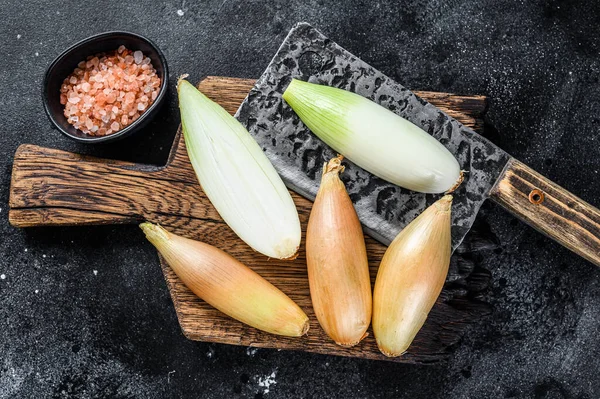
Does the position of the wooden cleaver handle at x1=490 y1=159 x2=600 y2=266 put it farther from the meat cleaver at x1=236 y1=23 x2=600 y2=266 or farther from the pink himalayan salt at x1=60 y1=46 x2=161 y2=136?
the pink himalayan salt at x1=60 y1=46 x2=161 y2=136

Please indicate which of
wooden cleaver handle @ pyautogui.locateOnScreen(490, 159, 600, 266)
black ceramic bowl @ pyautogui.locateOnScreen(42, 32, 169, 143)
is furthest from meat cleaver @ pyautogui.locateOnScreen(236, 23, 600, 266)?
black ceramic bowl @ pyautogui.locateOnScreen(42, 32, 169, 143)

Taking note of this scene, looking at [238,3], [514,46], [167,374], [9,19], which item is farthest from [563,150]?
[9,19]

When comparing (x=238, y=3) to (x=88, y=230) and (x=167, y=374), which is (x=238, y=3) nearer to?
(x=88, y=230)

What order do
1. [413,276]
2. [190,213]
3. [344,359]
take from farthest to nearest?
[344,359] → [190,213] → [413,276]

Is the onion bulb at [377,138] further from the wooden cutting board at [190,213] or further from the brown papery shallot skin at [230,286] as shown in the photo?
the brown papery shallot skin at [230,286]

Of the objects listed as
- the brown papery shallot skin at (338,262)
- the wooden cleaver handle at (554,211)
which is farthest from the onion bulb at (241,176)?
the wooden cleaver handle at (554,211)

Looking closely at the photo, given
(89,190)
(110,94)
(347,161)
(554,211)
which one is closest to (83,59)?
(110,94)

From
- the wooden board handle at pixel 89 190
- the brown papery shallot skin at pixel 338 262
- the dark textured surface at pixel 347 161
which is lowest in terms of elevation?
the wooden board handle at pixel 89 190

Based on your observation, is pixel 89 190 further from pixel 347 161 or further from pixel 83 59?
pixel 347 161
